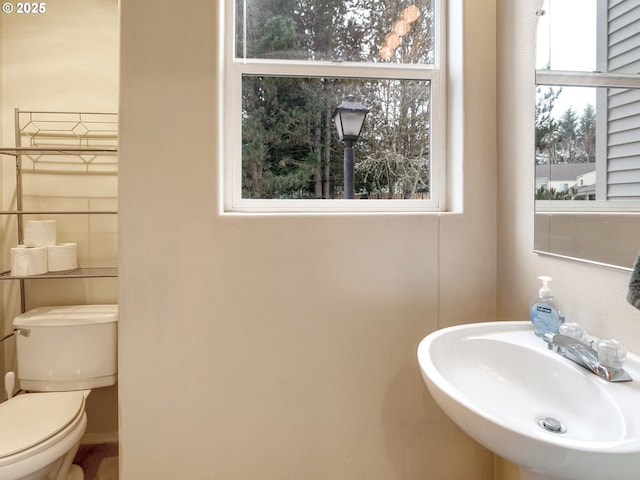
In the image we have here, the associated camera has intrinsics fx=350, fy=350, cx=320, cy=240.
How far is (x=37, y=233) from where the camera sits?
151 centimetres

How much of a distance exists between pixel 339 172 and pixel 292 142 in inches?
8.2

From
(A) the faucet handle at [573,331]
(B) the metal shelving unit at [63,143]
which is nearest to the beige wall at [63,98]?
(B) the metal shelving unit at [63,143]

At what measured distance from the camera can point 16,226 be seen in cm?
166

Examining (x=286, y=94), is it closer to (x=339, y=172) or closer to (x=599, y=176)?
(x=339, y=172)

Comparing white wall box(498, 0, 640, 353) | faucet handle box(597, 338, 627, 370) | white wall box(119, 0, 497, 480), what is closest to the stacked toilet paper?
white wall box(119, 0, 497, 480)

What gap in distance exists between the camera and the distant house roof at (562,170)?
92cm

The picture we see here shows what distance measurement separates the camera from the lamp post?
1.30m

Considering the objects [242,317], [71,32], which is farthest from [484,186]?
[71,32]

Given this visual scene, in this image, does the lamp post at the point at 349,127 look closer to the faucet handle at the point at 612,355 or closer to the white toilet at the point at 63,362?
the faucet handle at the point at 612,355

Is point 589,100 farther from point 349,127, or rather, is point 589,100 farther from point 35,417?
point 35,417

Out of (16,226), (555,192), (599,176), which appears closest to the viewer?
(599,176)

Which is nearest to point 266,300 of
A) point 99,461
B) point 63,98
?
point 99,461

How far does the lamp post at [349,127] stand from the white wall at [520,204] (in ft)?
1.63

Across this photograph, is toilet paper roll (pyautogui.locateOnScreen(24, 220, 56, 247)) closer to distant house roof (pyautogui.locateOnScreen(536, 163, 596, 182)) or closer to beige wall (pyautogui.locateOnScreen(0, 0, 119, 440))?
beige wall (pyautogui.locateOnScreen(0, 0, 119, 440))
